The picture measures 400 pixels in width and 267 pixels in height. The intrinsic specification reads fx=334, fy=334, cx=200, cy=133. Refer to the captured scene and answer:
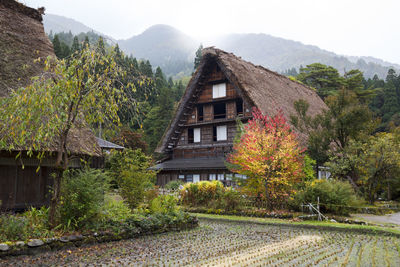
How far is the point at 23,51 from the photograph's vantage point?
1427 centimetres

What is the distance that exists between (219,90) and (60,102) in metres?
20.0

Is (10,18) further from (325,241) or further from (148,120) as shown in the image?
(148,120)

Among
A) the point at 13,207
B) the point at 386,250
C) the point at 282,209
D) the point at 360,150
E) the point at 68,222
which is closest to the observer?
the point at 386,250

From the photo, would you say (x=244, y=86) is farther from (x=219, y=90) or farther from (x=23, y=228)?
Answer: (x=23, y=228)

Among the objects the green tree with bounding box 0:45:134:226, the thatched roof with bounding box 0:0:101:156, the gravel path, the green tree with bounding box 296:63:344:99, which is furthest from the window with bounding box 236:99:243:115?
the green tree with bounding box 296:63:344:99

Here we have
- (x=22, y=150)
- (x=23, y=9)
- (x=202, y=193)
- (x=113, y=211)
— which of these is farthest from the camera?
(x=202, y=193)

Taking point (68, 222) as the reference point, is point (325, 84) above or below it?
above

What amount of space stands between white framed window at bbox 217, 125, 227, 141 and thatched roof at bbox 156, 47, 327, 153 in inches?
133

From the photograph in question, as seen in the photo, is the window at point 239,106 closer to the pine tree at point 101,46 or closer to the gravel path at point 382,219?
the gravel path at point 382,219

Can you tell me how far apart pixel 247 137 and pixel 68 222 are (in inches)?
366

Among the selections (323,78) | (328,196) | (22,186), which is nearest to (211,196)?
(328,196)

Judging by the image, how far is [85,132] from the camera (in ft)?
42.1

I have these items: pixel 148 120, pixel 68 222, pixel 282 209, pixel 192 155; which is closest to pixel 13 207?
pixel 68 222

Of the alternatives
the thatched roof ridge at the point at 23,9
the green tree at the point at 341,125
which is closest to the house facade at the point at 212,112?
the green tree at the point at 341,125
